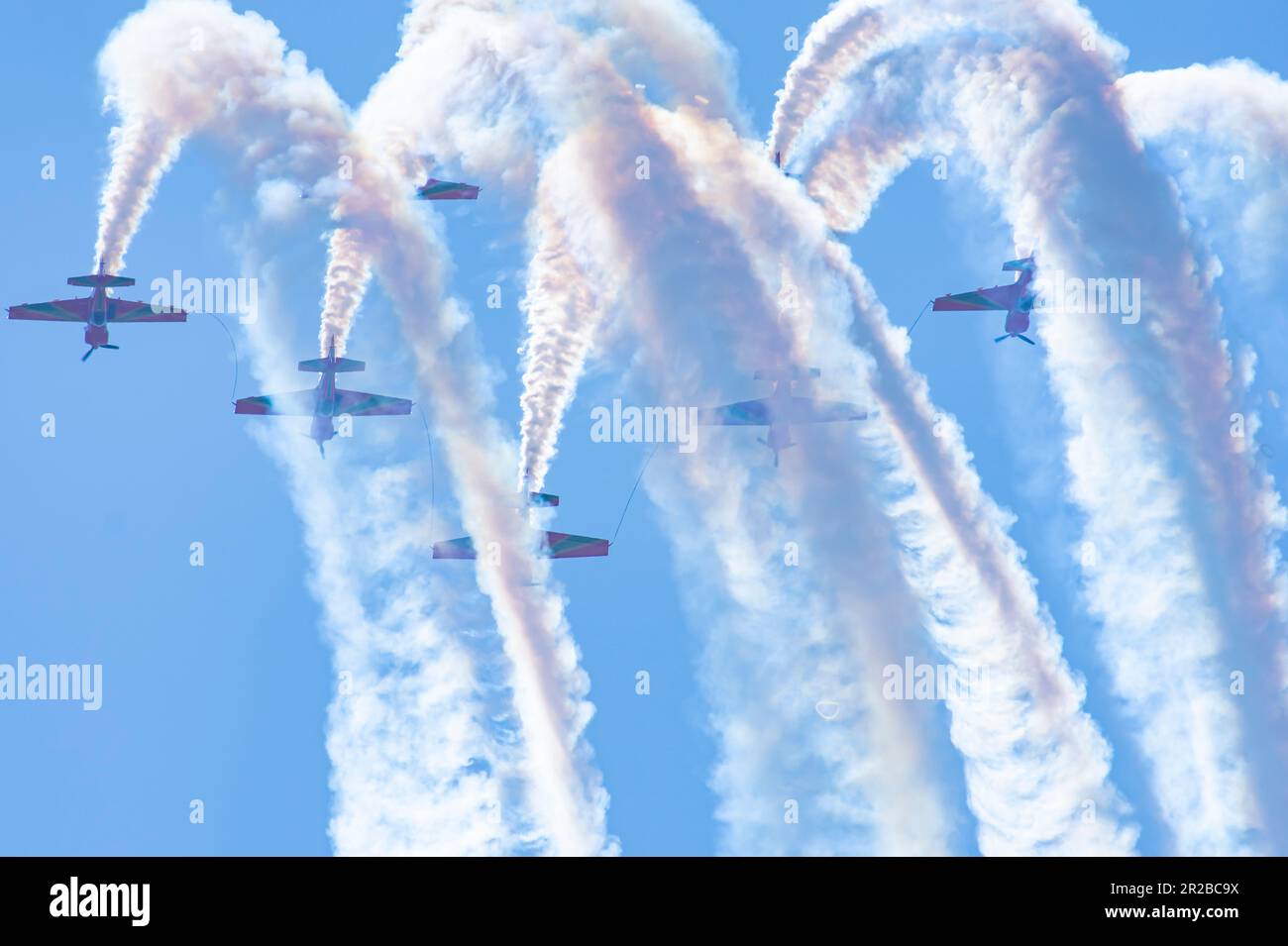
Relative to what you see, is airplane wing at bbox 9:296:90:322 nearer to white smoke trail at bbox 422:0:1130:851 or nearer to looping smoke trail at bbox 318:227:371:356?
looping smoke trail at bbox 318:227:371:356

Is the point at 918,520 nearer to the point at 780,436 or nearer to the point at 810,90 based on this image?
the point at 780,436

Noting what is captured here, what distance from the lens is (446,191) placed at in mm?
48750

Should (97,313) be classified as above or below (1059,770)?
above

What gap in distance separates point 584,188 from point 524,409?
223 inches

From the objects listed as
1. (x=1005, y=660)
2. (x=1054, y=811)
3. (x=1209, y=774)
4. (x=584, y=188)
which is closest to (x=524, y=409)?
(x=584, y=188)

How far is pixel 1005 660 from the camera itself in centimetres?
4638

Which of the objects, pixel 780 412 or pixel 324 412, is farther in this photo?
pixel 324 412

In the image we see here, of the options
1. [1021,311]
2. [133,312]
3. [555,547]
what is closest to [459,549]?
[555,547]

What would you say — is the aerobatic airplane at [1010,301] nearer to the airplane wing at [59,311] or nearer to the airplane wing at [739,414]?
the airplane wing at [739,414]

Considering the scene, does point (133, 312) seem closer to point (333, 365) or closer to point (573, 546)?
point (333, 365)

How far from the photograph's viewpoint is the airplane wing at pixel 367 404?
4822cm

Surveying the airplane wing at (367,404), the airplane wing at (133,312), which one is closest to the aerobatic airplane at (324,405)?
the airplane wing at (367,404)

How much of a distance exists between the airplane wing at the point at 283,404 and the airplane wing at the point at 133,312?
3446 millimetres

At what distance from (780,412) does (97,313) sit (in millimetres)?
18846
